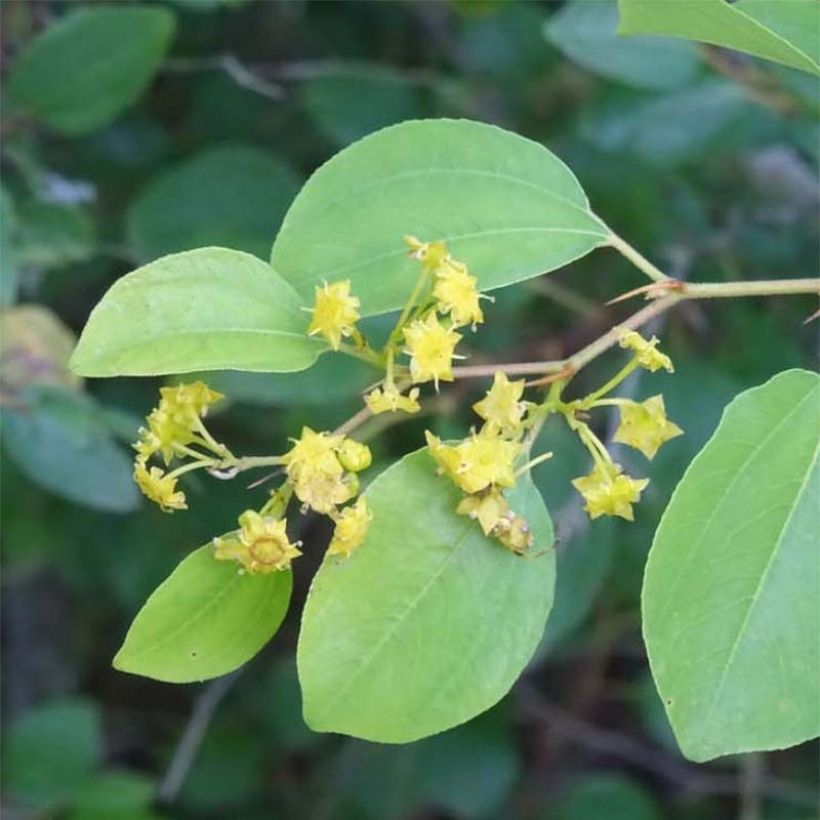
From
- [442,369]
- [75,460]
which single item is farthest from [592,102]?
[442,369]

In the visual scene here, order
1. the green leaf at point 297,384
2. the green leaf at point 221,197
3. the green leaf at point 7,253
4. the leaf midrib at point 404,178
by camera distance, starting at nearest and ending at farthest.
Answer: the leaf midrib at point 404,178 → the green leaf at point 7,253 → the green leaf at point 297,384 → the green leaf at point 221,197

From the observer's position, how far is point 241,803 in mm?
1998

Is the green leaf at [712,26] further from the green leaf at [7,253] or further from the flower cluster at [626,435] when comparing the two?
the green leaf at [7,253]

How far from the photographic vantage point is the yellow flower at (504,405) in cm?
79

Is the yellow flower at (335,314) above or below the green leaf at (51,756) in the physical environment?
above

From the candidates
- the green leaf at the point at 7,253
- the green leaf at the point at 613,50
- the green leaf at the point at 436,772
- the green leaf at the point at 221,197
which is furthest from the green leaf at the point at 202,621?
the green leaf at the point at 436,772

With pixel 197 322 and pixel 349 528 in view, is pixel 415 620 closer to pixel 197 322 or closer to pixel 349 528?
pixel 349 528

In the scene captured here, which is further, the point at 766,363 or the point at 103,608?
the point at 103,608

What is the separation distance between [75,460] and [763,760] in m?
1.11

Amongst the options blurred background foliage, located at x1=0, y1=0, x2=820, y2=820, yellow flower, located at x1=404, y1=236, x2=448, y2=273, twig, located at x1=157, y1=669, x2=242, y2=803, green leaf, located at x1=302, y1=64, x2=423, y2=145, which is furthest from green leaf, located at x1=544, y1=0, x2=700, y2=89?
twig, located at x1=157, y1=669, x2=242, y2=803

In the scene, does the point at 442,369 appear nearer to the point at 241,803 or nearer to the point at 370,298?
the point at 370,298

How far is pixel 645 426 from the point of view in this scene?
32.8 inches

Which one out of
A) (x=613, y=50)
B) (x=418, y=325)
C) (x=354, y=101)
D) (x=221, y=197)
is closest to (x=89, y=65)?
(x=221, y=197)

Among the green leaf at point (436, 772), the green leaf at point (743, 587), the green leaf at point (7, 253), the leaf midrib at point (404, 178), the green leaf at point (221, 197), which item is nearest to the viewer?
the green leaf at point (743, 587)
